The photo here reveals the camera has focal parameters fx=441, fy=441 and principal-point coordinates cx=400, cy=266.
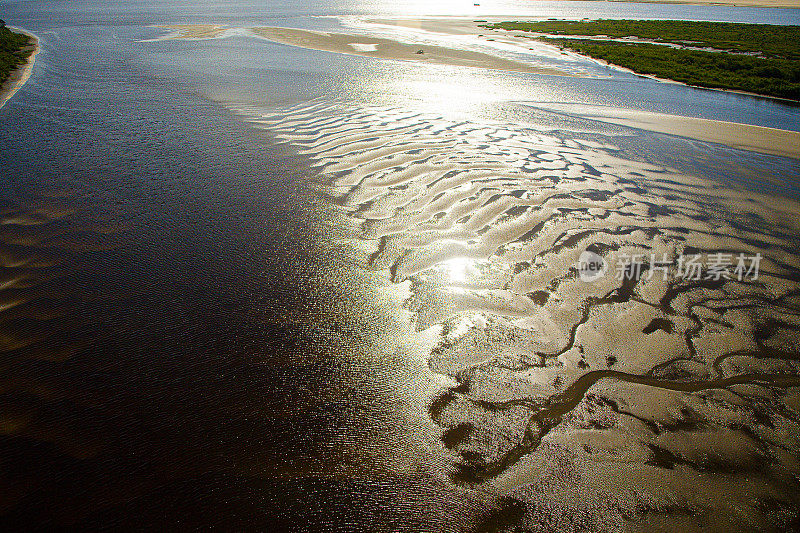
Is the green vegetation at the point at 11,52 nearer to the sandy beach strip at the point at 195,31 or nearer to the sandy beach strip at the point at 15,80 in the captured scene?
the sandy beach strip at the point at 15,80

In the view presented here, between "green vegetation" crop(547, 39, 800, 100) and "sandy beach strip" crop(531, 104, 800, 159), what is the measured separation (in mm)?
6579

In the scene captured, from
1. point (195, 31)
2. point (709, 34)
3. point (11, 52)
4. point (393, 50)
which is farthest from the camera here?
point (709, 34)

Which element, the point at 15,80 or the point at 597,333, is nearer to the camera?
the point at 597,333

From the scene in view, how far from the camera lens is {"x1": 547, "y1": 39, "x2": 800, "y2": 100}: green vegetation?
1616 centimetres

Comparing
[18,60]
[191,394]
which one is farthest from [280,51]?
[191,394]

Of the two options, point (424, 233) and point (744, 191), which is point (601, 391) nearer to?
point (424, 233)

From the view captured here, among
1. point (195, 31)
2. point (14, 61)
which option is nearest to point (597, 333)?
point (14, 61)

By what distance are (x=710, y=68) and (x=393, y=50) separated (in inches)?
575

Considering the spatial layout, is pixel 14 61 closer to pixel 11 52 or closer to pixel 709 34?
pixel 11 52

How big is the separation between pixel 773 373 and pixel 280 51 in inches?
889

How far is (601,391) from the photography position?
3.53 metres

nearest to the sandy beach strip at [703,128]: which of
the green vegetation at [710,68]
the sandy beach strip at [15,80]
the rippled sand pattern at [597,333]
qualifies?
the rippled sand pattern at [597,333]
